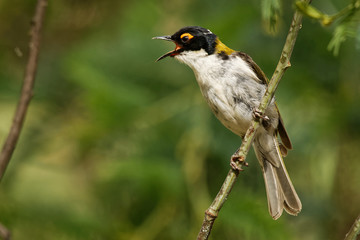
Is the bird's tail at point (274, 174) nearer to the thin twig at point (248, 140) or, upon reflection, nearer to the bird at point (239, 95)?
the bird at point (239, 95)

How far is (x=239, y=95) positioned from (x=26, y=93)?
4.20ft

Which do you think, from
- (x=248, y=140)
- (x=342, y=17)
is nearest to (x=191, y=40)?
(x=248, y=140)

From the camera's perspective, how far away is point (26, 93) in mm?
2504

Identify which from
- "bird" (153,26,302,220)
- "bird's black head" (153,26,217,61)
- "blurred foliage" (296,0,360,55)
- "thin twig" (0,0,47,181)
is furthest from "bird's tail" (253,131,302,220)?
"blurred foliage" (296,0,360,55)

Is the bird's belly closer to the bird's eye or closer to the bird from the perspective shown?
the bird

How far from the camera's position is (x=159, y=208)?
4105mm

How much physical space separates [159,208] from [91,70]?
1274 mm

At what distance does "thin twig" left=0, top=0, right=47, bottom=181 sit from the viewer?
2326 millimetres

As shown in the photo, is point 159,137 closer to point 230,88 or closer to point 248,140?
point 230,88

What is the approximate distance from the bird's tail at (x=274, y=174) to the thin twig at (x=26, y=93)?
57.5 inches

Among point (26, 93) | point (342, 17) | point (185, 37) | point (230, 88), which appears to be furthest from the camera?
point (185, 37)

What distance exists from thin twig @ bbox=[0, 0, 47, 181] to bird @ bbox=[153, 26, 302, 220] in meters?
0.82

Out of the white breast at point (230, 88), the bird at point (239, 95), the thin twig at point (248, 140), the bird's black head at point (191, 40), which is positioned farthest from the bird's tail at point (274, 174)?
the thin twig at point (248, 140)

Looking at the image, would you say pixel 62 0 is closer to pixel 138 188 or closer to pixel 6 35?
pixel 6 35
